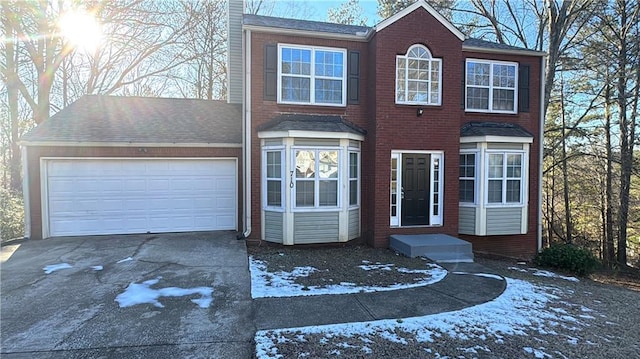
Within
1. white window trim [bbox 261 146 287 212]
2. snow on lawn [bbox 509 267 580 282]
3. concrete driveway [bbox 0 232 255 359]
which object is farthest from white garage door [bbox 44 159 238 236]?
snow on lawn [bbox 509 267 580 282]

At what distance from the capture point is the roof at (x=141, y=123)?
9.09 m

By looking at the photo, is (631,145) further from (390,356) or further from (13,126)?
(13,126)

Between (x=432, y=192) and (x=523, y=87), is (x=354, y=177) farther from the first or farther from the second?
(x=523, y=87)

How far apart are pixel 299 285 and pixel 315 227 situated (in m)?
2.95

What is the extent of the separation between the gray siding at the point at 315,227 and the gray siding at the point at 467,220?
398cm

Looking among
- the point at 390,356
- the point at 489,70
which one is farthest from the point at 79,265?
the point at 489,70

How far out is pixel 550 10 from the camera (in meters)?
15.8

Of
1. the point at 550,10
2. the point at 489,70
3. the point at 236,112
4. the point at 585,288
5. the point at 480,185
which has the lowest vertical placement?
the point at 585,288

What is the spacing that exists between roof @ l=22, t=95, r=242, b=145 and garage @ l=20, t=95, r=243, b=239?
0.09 ft

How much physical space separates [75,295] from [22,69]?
17898 millimetres

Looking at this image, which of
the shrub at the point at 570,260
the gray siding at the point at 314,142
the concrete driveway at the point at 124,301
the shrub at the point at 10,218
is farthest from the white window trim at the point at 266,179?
the shrub at the point at 10,218

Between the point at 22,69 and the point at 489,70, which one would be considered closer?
the point at 489,70

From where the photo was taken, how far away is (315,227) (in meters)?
8.68

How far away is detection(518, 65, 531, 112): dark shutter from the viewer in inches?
414
